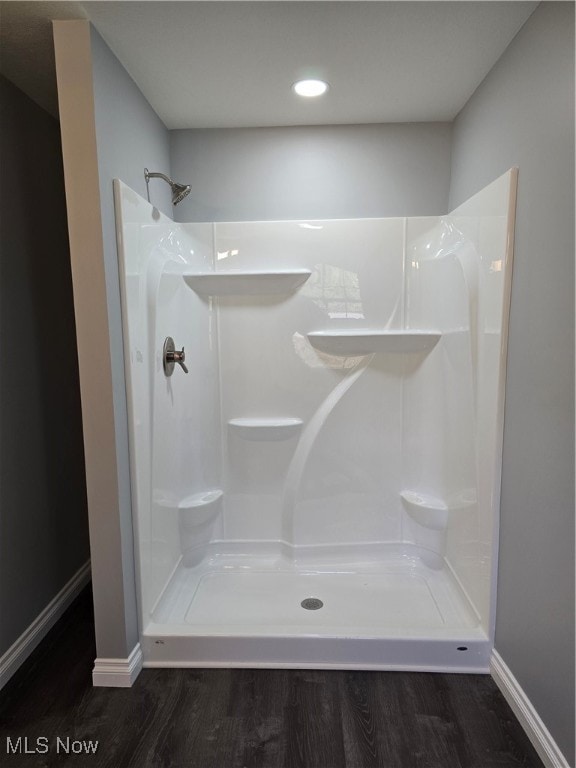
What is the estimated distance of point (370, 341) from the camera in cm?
234

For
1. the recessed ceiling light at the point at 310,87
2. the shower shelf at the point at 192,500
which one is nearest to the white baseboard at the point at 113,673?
the shower shelf at the point at 192,500

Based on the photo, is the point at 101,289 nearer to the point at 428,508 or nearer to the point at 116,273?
the point at 116,273

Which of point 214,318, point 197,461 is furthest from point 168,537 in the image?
point 214,318

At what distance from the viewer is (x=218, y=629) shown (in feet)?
6.05

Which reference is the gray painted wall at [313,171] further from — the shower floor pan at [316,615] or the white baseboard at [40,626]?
the white baseboard at [40,626]

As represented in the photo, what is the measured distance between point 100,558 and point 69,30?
173 cm

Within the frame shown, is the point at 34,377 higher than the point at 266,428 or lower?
higher

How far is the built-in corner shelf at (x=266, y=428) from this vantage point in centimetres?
242

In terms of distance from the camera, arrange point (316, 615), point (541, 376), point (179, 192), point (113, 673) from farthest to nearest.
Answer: point (179, 192) < point (316, 615) < point (113, 673) < point (541, 376)

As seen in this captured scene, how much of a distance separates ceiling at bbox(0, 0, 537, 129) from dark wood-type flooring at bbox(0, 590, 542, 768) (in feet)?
7.26

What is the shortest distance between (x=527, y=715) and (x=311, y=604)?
2.98 feet

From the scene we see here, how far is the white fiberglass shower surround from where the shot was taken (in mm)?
1877

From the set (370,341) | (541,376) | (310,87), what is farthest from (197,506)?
(310,87)

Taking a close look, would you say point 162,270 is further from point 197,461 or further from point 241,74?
point 197,461
